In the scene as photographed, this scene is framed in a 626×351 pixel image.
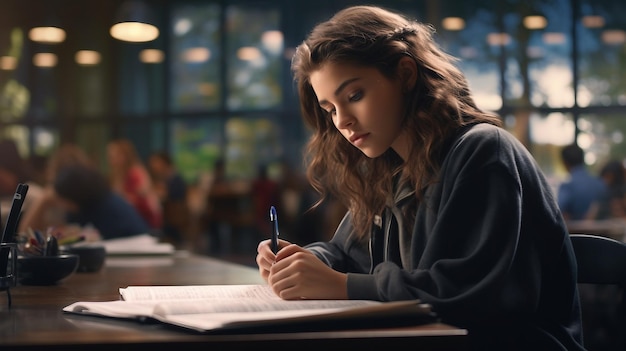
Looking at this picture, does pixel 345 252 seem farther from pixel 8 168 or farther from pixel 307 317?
pixel 8 168

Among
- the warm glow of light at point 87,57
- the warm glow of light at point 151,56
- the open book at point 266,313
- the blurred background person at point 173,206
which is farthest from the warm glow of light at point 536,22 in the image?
the open book at point 266,313

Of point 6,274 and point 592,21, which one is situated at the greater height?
point 592,21

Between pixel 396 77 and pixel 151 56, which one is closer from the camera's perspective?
pixel 396 77

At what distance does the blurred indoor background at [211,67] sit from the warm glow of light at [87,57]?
0.02m

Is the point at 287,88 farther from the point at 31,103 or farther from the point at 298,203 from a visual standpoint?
the point at 31,103

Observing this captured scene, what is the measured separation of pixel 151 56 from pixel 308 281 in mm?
11023

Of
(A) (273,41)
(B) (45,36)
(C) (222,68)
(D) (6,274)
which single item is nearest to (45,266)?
(D) (6,274)

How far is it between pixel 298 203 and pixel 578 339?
27.4ft

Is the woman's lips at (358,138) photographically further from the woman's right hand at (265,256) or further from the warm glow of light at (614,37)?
the warm glow of light at (614,37)

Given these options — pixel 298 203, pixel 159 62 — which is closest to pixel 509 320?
pixel 298 203

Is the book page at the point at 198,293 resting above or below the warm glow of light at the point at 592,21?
below

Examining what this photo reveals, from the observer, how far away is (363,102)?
1516 mm

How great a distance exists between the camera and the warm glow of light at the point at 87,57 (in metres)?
12.0

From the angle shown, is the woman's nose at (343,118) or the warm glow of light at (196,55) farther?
the warm glow of light at (196,55)
